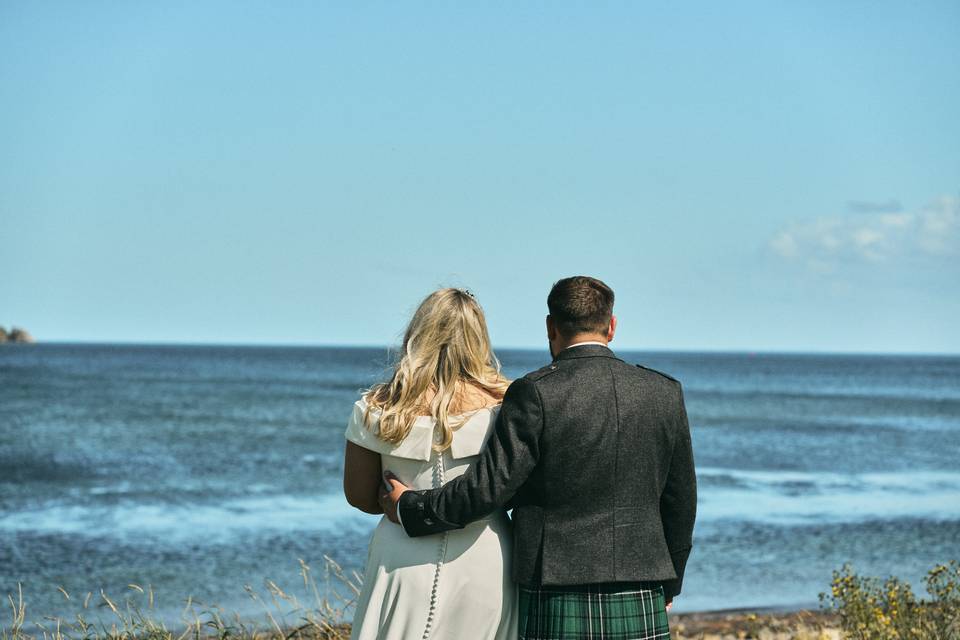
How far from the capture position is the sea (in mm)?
11734

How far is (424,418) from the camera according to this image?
3457 millimetres

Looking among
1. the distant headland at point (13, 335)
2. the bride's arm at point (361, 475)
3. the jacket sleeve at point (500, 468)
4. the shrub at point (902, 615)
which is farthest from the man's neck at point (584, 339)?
the distant headland at point (13, 335)

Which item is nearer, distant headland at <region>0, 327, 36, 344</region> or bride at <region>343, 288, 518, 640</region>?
bride at <region>343, 288, 518, 640</region>

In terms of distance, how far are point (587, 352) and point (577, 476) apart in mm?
408

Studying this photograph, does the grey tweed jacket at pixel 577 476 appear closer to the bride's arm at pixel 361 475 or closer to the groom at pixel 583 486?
the groom at pixel 583 486

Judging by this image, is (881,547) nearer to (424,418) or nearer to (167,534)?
(167,534)

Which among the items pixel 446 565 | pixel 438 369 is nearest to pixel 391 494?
pixel 446 565

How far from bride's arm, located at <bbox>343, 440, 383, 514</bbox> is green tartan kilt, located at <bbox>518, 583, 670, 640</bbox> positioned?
638mm

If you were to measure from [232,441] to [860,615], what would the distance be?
2644 centimetres

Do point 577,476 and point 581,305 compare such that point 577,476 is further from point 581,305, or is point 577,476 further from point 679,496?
point 581,305

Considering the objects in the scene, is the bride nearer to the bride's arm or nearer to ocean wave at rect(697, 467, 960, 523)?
the bride's arm

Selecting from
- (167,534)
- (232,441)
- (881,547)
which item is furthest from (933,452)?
(167,534)

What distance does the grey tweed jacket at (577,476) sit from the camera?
326 cm

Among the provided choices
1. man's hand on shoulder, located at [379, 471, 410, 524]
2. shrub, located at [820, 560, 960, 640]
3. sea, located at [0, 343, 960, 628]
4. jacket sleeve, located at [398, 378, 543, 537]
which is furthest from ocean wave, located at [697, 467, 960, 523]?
jacket sleeve, located at [398, 378, 543, 537]
